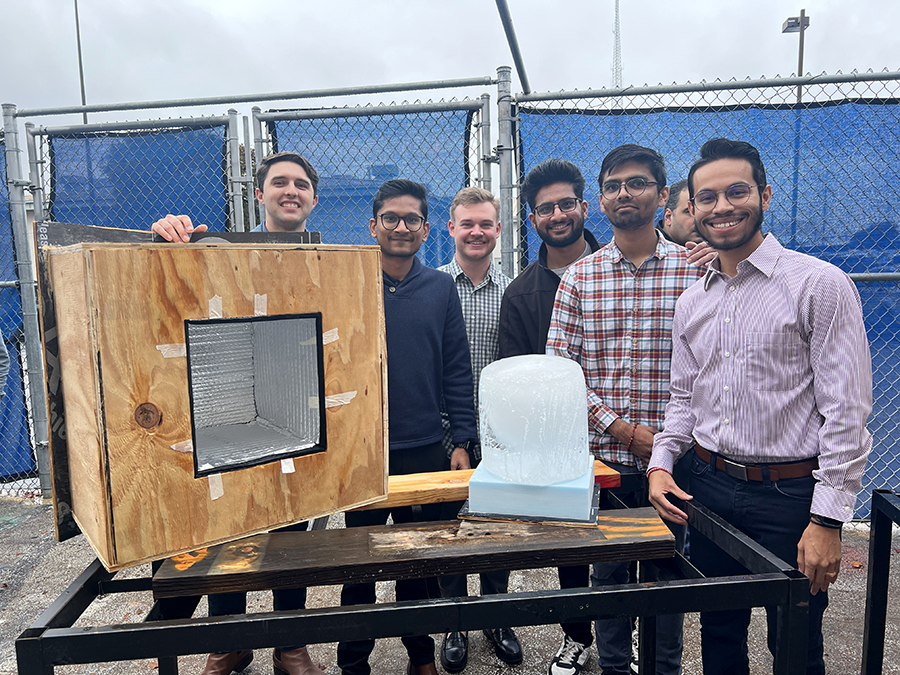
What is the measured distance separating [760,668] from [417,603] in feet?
7.19

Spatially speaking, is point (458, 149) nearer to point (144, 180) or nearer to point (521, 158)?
point (521, 158)

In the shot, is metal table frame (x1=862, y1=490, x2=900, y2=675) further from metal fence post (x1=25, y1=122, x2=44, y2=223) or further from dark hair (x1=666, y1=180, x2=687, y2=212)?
metal fence post (x1=25, y1=122, x2=44, y2=223)

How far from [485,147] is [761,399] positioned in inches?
91.7

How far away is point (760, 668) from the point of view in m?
2.56

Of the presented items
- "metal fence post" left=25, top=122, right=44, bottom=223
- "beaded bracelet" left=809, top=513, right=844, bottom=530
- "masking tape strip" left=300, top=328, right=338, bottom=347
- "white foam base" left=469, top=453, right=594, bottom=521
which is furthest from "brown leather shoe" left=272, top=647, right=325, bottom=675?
"metal fence post" left=25, top=122, right=44, bottom=223

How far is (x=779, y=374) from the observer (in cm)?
177

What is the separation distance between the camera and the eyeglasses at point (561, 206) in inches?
101

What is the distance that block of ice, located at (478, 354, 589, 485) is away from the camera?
4.59ft

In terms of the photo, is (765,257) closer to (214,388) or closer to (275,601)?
(214,388)

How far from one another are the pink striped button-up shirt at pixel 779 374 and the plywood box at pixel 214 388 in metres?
1.09

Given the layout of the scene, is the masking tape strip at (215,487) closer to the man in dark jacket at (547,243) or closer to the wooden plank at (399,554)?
the wooden plank at (399,554)

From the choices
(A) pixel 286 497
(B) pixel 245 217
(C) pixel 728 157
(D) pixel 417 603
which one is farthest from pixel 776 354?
(B) pixel 245 217

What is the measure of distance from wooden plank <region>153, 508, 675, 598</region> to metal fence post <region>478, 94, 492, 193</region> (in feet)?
8.19

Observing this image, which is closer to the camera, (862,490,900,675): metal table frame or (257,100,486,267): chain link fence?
(862,490,900,675): metal table frame
